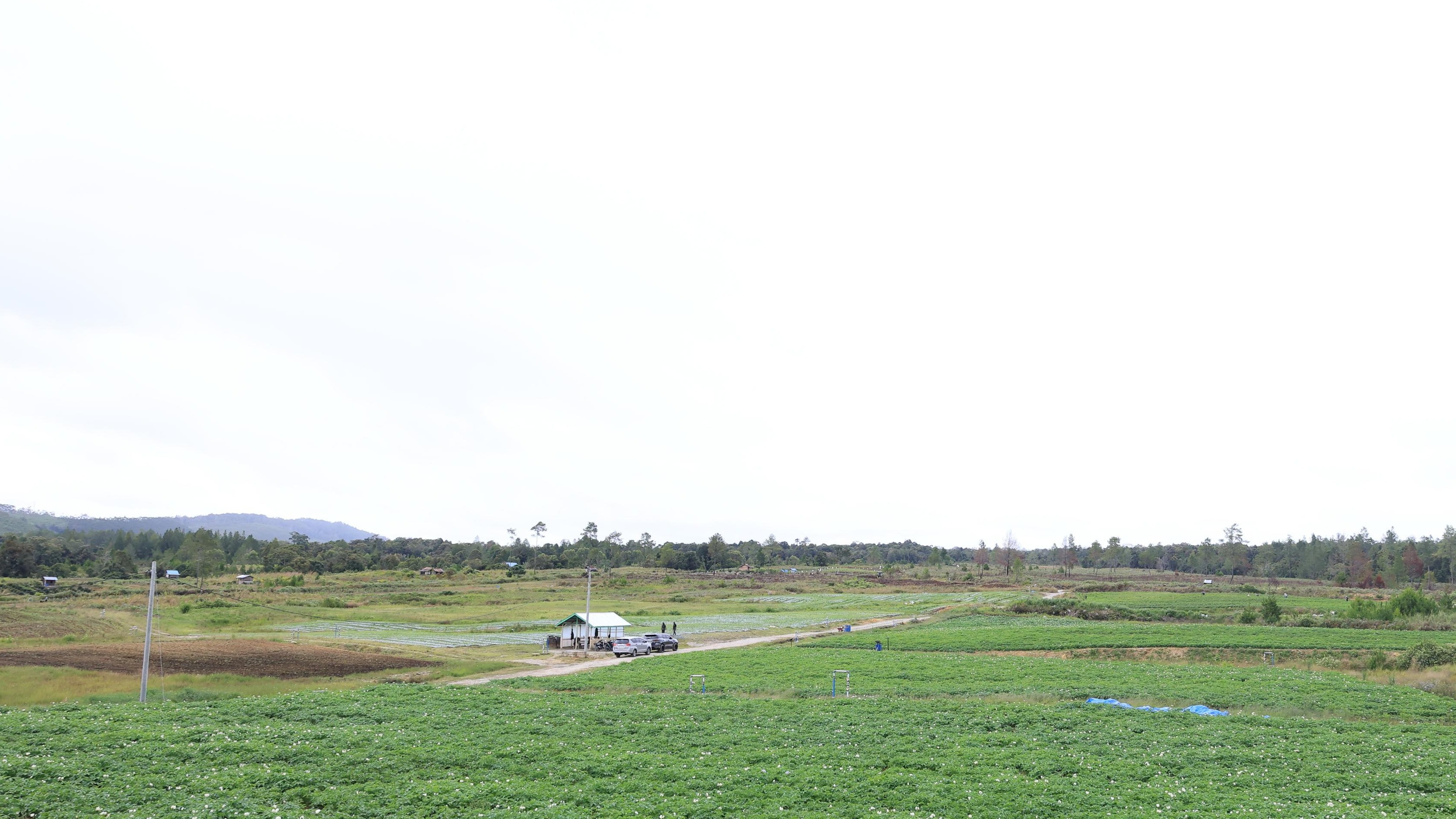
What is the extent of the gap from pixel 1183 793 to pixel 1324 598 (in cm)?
12297

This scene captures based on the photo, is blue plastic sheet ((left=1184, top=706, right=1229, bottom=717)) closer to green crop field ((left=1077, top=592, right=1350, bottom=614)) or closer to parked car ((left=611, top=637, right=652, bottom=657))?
parked car ((left=611, top=637, right=652, bottom=657))

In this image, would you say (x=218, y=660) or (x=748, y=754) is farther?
(x=218, y=660)

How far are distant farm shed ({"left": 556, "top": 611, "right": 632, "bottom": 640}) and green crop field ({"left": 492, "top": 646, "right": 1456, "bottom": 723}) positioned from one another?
1497 centimetres

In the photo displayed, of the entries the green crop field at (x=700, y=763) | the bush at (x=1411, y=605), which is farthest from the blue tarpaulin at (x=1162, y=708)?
the bush at (x=1411, y=605)

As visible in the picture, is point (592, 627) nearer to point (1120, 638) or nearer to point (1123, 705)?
point (1120, 638)

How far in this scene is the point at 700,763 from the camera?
21953 mm

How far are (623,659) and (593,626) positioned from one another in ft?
29.3

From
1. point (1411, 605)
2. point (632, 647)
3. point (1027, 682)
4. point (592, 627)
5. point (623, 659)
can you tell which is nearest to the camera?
point (1027, 682)

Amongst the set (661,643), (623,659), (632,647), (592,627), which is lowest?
(623,659)

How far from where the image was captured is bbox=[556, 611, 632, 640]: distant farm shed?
216ft

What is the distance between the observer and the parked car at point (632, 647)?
59.6 m

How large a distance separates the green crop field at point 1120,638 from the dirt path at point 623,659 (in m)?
4.59

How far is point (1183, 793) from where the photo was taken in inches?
749

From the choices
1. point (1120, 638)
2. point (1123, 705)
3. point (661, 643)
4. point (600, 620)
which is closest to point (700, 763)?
point (1123, 705)
